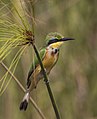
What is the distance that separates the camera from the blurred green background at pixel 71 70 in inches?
119

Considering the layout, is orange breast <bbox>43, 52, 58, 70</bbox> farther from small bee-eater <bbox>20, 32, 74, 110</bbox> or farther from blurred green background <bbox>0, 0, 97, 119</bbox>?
blurred green background <bbox>0, 0, 97, 119</bbox>

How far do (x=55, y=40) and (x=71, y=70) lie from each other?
3.01 ft

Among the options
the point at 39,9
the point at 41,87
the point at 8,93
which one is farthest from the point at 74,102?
the point at 39,9

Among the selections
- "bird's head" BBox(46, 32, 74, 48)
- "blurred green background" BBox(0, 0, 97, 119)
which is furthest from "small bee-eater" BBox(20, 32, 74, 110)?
"blurred green background" BBox(0, 0, 97, 119)

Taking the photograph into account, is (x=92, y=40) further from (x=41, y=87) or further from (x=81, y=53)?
(x=41, y=87)

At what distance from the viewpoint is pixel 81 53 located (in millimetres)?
3092

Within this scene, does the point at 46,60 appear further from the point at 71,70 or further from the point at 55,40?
the point at 71,70

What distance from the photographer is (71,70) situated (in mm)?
3066

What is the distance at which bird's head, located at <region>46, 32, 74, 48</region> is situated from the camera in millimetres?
2065

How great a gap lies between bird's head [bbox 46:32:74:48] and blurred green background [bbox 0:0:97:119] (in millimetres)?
656

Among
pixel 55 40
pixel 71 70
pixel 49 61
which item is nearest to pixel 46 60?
pixel 49 61

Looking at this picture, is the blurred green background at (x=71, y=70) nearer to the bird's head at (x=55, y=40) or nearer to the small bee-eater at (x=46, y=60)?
the small bee-eater at (x=46, y=60)

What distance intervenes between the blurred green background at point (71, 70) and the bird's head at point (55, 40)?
656mm

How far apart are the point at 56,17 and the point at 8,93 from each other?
1.88 ft
